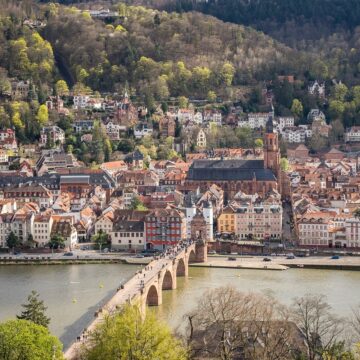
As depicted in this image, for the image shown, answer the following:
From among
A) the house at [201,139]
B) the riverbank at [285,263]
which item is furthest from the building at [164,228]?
the house at [201,139]

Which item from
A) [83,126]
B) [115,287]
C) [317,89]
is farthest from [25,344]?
[317,89]

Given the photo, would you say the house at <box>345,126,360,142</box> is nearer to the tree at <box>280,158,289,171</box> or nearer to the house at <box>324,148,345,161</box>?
the house at <box>324,148,345,161</box>

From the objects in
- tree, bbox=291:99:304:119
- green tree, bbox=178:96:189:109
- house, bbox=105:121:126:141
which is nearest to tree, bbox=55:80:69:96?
green tree, bbox=178:96:189:109

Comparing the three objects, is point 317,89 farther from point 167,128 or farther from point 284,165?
point 284,165

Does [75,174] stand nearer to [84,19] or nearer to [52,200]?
[52,200]

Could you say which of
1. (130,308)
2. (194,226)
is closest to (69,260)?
(194,226)

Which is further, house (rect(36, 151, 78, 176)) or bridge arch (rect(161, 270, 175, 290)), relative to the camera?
house (rect(36, 151, 78, 176))
